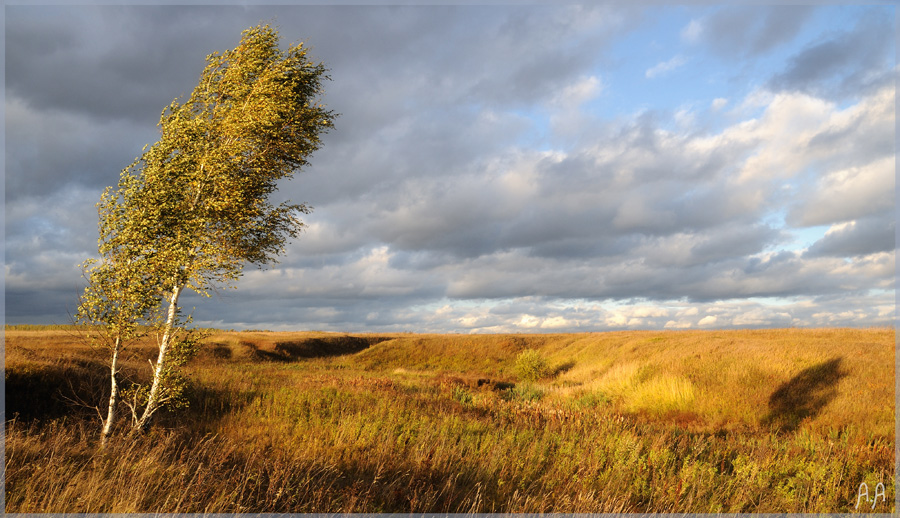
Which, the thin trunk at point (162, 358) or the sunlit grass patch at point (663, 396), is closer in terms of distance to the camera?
the thin trunk at point (162, 358)

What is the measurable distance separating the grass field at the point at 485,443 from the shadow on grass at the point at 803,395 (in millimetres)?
84

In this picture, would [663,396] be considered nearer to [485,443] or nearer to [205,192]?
[485,443]

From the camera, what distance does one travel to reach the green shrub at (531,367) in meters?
36.6

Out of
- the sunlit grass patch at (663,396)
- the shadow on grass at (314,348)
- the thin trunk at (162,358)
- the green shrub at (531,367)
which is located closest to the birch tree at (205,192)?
the thin trunk at (162,358)

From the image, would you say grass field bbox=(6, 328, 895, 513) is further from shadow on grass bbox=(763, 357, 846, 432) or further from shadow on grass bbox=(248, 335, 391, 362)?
shadow on grass bbox=(248, 335, 391, 362)

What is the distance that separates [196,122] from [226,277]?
4.14 m

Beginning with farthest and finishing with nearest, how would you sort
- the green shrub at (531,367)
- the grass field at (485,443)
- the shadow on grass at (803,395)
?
the green shrub at (531,367), the shadow on grass at (803,395), the grass field at (485,443)

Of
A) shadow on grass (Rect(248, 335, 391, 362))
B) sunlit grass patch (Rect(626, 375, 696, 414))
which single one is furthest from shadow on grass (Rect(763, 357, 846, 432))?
shadow on grass (Rect(248, 335, 391, 362))

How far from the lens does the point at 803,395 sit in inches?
773

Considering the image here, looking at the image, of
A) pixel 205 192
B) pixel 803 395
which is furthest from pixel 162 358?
pixel 803 395

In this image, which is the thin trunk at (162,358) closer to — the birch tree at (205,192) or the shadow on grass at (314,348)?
the birch tree at (205,192)

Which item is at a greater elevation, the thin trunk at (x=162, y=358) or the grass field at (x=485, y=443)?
the thin trunk at (x=162, y=358)

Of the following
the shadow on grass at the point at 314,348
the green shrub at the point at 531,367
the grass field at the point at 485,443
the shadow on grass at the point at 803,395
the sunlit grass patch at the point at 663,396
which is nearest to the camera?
the grass field at the point at 485,443

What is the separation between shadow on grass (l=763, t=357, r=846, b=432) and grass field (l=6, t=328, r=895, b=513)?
8cm
